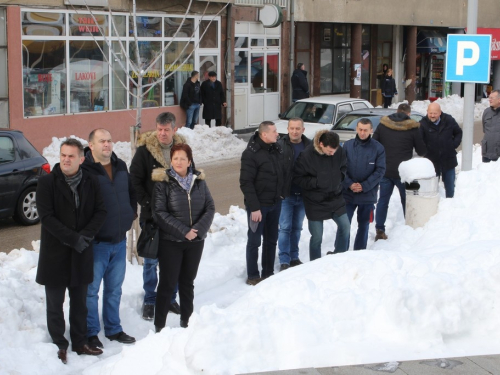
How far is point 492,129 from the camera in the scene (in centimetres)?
1394

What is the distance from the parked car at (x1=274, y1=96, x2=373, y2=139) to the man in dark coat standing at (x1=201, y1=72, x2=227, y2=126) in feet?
12.9

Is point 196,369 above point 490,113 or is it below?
below

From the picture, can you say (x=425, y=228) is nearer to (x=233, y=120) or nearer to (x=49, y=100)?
(x=49, y=100)

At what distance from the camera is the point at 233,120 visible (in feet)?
84.5

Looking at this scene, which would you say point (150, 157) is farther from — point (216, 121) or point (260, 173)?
point (216, 121)

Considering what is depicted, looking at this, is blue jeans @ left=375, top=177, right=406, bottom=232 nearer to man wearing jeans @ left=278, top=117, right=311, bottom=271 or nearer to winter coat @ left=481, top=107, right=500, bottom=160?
man wearing jeans @ left=278, top=117, right=311, bottom=271

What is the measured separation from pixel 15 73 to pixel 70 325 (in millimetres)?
12725

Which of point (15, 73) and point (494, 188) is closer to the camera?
point (494, 188)

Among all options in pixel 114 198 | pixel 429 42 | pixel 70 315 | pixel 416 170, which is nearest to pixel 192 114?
pixel 416 170

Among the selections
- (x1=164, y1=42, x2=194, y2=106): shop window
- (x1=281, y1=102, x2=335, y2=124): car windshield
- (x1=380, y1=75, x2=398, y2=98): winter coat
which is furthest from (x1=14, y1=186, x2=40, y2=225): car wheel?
(x1=380, y1=75, x2=398, y2=98): winter coat

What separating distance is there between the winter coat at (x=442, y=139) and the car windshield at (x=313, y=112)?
6.81m

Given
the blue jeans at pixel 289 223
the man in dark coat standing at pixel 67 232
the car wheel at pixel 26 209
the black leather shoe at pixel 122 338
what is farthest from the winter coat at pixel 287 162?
the car wheel at pixel 26 209

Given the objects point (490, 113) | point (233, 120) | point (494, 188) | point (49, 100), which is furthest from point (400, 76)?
point (494, 188)

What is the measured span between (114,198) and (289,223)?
10.3 ft
